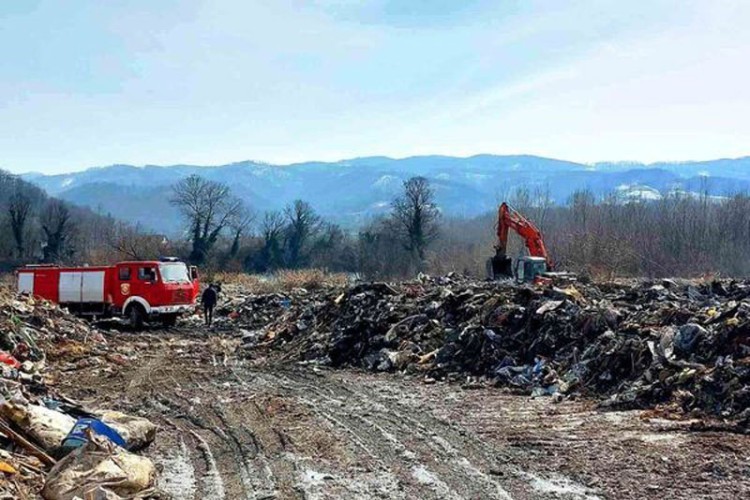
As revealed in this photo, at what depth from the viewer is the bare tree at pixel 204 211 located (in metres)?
67.0

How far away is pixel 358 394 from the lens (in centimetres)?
1173

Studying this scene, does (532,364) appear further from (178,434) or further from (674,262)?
(674,262)

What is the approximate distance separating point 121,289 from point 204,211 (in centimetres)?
5015

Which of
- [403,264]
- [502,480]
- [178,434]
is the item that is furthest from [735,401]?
[403,264]

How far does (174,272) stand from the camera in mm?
23031

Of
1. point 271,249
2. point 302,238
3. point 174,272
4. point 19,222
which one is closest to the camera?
point 174,272

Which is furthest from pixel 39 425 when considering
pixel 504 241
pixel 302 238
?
pixel 302 238

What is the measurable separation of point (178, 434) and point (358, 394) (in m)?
3.58

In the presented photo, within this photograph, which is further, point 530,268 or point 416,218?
point 416,218

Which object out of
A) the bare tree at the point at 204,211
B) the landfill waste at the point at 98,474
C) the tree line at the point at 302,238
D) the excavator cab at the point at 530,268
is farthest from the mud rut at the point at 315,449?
the bare tree at the point at 204,211

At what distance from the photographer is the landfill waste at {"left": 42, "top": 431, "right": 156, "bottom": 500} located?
229 inches

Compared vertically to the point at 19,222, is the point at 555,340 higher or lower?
lower

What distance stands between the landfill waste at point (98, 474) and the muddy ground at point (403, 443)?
1.14 ft

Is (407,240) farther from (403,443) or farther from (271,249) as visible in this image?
(403,443)
